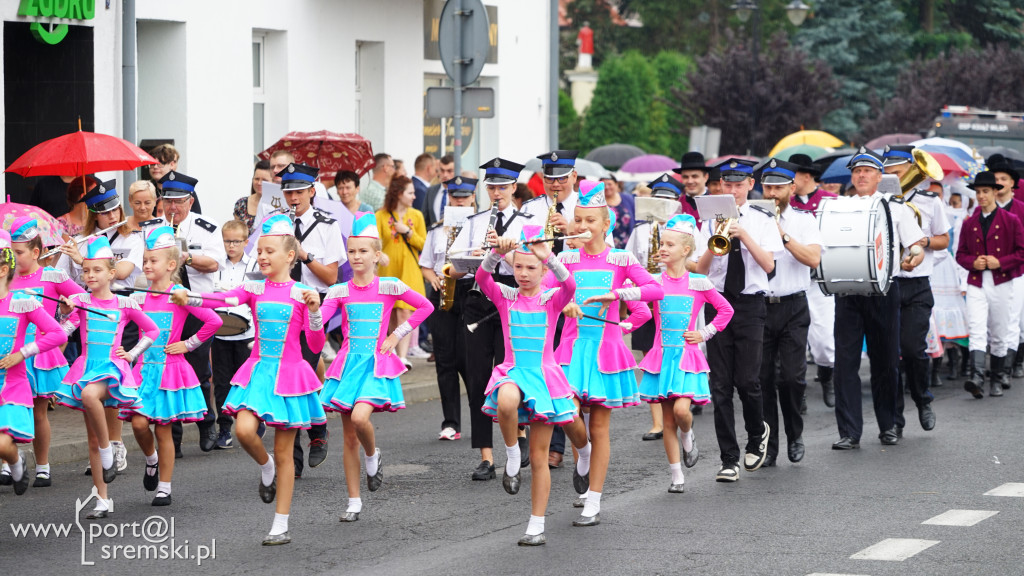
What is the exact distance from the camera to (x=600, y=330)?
893cm

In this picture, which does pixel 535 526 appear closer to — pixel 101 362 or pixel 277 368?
pixel 277 368

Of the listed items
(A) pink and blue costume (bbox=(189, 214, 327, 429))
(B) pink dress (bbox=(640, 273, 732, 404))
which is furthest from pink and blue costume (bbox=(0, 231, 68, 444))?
(B) pink dress (bbox=(640, 273, 732, 404))

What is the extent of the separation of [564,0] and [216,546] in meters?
75.4

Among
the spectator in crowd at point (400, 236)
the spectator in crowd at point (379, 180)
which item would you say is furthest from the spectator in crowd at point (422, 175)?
the spectator in crowd at point (400, 236)

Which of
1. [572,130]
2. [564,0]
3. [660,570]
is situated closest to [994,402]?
[660,570]

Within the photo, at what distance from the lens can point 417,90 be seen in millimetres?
20781

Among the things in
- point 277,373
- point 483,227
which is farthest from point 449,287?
point 277,373

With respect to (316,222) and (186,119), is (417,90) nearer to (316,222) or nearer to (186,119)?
(186,119)

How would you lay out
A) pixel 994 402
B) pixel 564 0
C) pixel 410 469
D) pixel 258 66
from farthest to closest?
pixel 564 0, pixel 258 66, pixel 994 402, pixel 410 469

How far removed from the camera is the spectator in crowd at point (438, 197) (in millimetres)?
15694

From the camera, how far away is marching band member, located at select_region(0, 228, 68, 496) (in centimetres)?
852

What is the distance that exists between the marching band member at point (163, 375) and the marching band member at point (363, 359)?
80cm

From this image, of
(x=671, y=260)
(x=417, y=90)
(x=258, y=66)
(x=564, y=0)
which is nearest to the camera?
(x=671, y=260)

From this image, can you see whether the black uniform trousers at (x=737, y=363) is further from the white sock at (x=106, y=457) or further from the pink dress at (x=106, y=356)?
the white sock at (x=106, y=457)
